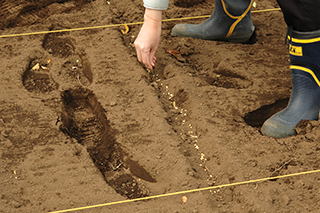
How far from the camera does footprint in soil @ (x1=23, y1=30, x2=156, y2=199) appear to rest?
186cm

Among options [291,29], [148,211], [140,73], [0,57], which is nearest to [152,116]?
[140,73]

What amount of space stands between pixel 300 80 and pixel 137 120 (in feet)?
3.35

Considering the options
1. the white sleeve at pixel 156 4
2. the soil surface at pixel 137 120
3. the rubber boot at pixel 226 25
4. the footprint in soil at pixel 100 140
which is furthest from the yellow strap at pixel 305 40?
the footprint in soil at pixel 100 140

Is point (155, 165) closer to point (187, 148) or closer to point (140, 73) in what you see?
point (187, 148)

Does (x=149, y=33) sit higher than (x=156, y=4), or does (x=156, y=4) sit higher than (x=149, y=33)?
(x=156, y=4)

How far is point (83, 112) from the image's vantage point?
7.43ft

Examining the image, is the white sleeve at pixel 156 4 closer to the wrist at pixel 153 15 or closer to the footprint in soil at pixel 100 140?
the wrist at pixel 153 15

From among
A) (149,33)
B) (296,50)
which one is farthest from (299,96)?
(149,33)

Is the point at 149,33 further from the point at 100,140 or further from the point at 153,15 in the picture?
the point at 100,140

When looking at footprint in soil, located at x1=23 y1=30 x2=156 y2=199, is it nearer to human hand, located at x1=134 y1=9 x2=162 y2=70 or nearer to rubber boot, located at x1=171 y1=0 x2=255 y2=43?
human hand, located at x1=134 y1=9 x2=162 y2=70

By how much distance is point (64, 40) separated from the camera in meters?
→ 2.65

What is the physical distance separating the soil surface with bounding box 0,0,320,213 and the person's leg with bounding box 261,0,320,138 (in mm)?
67

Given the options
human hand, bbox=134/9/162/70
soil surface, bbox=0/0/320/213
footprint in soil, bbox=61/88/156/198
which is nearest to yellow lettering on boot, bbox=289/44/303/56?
soil surface, bbox=0/0/320/213

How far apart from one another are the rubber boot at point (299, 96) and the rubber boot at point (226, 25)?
26.2 inches
